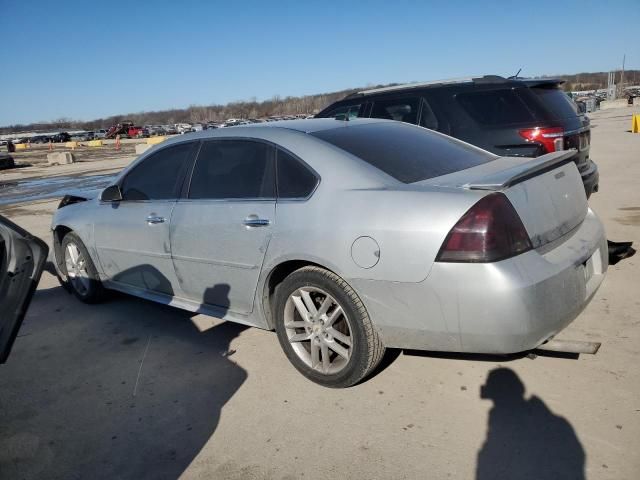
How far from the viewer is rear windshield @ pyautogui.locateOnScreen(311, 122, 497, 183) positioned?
3051 mm

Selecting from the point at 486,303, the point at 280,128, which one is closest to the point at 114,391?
the point at 280,128

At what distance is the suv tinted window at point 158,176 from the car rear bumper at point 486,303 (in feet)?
6.34

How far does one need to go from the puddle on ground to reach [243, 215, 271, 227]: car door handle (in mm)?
10003

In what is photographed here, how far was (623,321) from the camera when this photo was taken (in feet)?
11.7

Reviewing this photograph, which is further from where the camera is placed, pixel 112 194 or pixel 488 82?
pixel 488 82

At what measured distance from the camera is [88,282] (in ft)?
15.9

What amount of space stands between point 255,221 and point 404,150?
105 centimetres

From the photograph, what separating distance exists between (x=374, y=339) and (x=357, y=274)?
39cm

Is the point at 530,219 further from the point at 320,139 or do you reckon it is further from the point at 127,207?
the point at 127,207

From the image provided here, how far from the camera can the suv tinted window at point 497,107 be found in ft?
17.1

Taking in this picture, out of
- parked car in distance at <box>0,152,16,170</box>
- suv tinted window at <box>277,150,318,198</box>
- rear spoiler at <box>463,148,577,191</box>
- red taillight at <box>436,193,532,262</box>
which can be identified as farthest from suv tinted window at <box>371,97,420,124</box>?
parked car in distance at <box>0,152,16,170</box>

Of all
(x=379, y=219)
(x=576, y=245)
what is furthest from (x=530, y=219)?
(x=379, y=219)

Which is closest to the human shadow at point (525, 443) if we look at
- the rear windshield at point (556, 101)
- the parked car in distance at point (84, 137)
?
the rear windshield at point (556, 101)

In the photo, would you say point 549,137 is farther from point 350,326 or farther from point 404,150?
point 350,326
